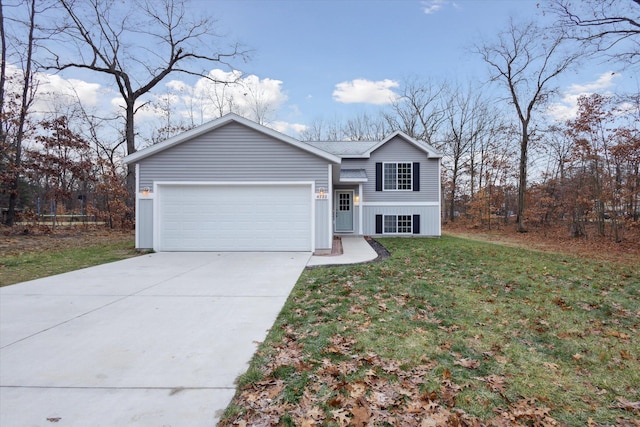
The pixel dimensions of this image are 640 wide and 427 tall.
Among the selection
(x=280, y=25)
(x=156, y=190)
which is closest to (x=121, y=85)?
(x=280, y=25)

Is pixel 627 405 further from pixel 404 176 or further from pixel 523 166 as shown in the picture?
pixel 523 166

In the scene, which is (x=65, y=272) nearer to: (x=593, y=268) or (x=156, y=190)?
(x=156, y=190)

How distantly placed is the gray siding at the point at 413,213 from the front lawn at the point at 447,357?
983 centimetres

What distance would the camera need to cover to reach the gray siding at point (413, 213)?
52.5 feet

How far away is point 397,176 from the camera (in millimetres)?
16188

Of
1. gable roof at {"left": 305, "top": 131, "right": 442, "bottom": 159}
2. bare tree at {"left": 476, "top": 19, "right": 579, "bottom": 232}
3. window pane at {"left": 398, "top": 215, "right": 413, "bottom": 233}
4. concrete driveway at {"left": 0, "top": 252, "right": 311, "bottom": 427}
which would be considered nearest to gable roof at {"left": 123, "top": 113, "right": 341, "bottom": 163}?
gable roof at {"left": 305, "top": 131, "right": 442, "bottom": 159}

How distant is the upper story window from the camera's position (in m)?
16.1

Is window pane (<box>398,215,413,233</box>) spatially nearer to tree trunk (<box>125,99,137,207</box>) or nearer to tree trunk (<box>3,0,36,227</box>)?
tree trunk (<box>125,99,137,207</box>)

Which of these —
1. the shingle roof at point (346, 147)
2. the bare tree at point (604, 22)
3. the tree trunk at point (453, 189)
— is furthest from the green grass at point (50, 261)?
the tree trunk at point (453, 189)

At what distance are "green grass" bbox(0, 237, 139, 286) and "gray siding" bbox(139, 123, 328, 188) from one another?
2458 mm

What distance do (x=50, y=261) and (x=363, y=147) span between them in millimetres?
13854

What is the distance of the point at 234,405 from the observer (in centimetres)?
237

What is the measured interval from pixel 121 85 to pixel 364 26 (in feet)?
48.0

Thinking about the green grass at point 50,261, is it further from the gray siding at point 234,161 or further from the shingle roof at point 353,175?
the shingle roof at point 353,175
